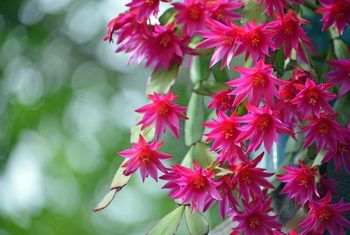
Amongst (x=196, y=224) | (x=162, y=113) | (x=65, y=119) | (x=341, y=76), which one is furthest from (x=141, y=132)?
(x=65, y=119)

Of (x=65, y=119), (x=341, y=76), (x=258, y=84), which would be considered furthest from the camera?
(x=65, y=119)

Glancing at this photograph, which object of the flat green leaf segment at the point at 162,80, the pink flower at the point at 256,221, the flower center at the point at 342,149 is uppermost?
the flat green leaf segment at the point at 162,80

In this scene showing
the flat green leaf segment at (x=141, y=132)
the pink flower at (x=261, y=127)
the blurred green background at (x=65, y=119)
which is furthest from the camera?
the blurred green background at (x=65, y=119)

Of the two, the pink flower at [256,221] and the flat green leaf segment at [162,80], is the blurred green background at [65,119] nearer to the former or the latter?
the flat green leaf segment at [162,80]

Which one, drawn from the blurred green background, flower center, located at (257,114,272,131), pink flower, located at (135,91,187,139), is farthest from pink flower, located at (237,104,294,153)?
the blurred green background

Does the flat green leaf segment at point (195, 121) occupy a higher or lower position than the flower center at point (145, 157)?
lower

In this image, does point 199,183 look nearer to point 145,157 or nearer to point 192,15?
point 145,157

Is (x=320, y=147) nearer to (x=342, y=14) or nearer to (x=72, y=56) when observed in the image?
(x=342, y=14)

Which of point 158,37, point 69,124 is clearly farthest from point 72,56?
point 158,37

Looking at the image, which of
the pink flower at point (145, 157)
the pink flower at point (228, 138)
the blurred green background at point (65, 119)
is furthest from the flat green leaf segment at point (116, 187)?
the blurred green background at point (65, 119)
